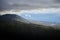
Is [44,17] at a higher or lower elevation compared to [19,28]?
higher

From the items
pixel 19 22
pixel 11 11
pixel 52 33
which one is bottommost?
pixel 52 33

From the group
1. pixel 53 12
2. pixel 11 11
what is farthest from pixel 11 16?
pixel 53 12

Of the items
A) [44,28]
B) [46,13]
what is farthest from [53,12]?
[44,28]

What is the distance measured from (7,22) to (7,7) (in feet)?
0.63

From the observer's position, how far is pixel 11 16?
2.02 meters

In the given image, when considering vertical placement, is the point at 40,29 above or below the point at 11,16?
below

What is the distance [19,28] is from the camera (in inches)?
80.0

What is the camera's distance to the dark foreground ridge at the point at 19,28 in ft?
6.51

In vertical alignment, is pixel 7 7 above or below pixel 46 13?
above

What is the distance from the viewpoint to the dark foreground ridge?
198 centimetres

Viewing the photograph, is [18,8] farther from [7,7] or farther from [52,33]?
[52,33]

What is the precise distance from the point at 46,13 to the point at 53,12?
88 millimetres

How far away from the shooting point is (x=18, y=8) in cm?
203

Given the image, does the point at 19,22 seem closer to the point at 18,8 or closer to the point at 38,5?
the point at 18,8
